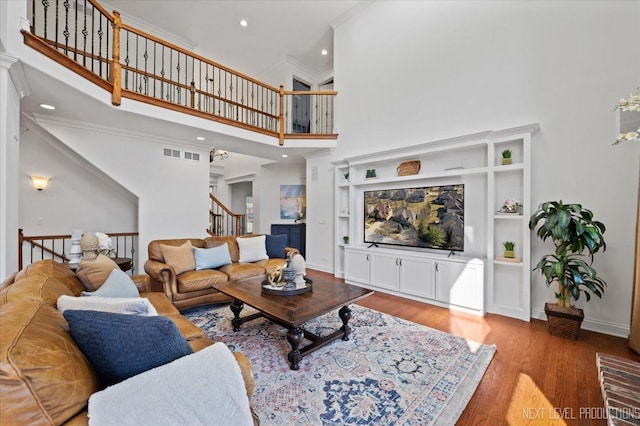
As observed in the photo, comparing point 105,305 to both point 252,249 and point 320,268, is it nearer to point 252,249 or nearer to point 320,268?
point 252,249

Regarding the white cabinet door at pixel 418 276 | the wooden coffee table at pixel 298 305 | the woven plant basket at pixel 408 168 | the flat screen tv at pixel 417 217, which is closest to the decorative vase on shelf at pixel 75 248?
the wooden coffee table at pixel 298 305

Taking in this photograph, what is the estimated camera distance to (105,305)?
1461 millimetres

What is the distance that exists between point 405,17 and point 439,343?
17.2 feet

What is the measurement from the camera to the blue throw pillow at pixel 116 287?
183 centimetres

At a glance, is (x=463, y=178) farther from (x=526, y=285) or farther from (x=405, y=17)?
(x=405, y=17)

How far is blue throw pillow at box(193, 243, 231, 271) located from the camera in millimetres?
3654

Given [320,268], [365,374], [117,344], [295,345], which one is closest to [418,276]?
[365,374]

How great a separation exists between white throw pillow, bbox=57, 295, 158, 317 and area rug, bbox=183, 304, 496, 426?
1005 millimetres

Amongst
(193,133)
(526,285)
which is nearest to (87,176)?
(193,133)

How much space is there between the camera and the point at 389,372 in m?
2.14

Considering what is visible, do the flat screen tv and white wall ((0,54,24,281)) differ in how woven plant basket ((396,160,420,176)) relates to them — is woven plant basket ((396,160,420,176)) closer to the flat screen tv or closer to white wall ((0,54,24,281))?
the flat screen tv

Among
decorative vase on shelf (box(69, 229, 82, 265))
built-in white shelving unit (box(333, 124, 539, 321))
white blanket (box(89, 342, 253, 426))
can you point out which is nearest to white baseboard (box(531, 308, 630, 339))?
built-in white shelving unit (box(333, 124, 539, 321))

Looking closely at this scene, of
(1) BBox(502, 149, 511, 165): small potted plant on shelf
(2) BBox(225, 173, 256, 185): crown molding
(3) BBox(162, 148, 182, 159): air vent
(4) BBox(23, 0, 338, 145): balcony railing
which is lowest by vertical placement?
(1) BBox(502, 149, 511, 165): small potted plant on shelf

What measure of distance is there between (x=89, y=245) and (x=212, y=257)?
4.65ft
